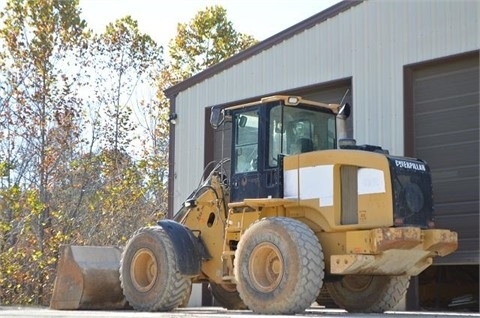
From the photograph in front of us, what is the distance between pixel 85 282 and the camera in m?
12.5

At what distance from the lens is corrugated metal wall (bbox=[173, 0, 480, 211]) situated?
1472 cm

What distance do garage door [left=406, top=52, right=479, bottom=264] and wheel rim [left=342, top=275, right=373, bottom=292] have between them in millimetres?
2816

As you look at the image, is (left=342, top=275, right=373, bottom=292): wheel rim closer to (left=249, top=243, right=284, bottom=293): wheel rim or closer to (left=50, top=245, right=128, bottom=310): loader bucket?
(left=249, top=243, right=284, bottom=293): wheel rim

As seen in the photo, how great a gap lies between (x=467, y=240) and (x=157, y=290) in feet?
18.2

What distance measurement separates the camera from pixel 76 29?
1193 inches

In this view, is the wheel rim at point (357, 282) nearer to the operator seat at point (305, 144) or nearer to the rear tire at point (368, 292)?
the rear tire at point (368, 292)

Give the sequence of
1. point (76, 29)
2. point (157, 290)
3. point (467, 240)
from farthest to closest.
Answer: point (76, 29), point (467, 240), point (157, 290)

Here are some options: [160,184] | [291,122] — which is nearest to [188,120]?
[291,122]

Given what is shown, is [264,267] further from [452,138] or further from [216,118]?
[452,138]

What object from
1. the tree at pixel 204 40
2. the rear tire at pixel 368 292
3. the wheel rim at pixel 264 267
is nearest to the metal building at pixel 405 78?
the rear tire at pixel 368 292

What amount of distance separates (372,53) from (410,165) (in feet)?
17.0

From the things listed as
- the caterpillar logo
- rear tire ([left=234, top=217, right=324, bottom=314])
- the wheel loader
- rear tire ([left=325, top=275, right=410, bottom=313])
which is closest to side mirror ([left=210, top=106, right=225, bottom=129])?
the wheel loader

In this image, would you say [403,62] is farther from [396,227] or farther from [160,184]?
[160,184]

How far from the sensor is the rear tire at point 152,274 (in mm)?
11516
